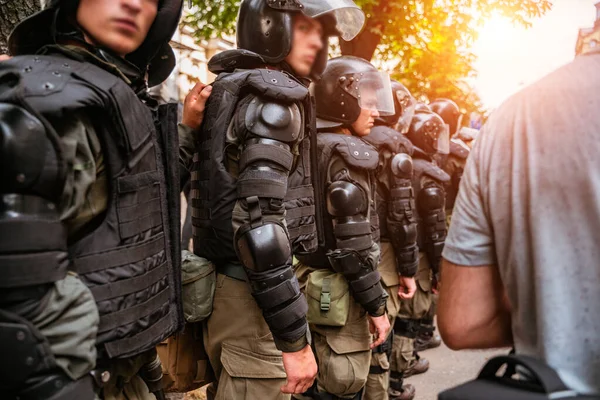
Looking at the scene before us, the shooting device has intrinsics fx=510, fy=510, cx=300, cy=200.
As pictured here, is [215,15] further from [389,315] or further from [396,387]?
[396,387]

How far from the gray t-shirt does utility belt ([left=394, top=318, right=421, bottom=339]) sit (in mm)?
3784

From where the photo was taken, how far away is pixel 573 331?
1.18 meters

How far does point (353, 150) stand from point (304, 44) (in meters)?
0.77

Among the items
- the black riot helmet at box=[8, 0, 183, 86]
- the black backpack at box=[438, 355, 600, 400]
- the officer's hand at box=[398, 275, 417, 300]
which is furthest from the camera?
the officer's hand at box=[398, 275, 417, 300]

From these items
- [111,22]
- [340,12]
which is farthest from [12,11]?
[340,12]

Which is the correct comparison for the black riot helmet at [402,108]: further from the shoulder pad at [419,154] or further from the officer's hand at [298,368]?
the officer's hand at [298,368]

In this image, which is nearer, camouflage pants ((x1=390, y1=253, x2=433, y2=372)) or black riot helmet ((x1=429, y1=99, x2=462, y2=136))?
camouflage pants ((x1=390, y1=253, x2=433, y2=372))

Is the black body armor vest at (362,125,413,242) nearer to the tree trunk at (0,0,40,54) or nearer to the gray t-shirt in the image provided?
the tree trunk at (0,0,40,54)

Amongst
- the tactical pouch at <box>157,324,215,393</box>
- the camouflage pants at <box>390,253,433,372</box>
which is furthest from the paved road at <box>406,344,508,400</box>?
the tactical pouch at <box>157,324,215,393</box>

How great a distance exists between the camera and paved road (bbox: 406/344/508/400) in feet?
16.5

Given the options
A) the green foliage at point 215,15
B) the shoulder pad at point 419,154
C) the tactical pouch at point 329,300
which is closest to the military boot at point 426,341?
the shoulder pad at point 419,154

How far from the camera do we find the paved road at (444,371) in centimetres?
504

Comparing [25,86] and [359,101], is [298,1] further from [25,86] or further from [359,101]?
[25,86]

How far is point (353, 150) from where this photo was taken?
10.5 ft
